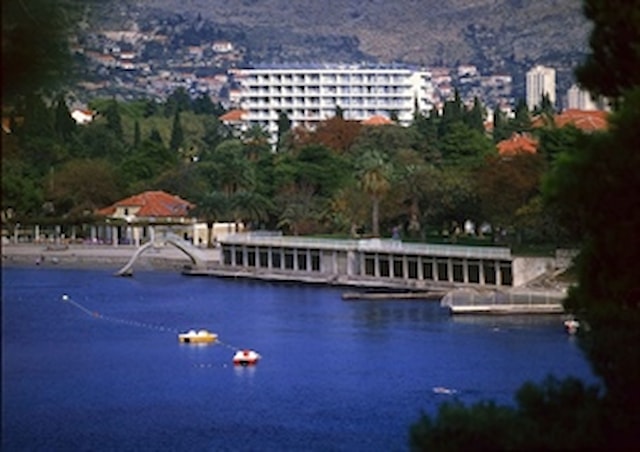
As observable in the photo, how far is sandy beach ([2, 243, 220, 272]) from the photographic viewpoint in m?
41.8

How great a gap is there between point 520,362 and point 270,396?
3940 millimetres

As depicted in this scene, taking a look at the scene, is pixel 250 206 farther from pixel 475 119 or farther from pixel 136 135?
pixel 136 135

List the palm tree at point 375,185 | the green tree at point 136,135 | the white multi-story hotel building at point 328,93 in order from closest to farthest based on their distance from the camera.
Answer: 1. the palm tree at point 375,185
2. the green tree at point 136,135
3. the white multi-story hotel building at point 328,93

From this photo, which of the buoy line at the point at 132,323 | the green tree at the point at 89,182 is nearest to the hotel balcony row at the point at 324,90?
the green tree at the point at 89,182

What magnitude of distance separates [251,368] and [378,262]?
1416cm

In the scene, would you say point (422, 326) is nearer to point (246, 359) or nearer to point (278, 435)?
point (246, 359)

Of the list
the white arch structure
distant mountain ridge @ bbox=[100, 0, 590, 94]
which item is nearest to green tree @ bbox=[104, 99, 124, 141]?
the white arch structure

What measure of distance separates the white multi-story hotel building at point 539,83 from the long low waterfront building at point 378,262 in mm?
71329

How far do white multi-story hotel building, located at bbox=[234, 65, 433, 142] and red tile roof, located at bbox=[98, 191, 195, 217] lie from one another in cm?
3235

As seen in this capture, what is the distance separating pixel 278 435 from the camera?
18500 mm

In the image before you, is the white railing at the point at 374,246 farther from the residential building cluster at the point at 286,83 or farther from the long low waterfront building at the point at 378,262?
the residential building cluster at the point at 286,83

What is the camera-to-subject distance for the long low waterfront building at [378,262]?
3503 cm

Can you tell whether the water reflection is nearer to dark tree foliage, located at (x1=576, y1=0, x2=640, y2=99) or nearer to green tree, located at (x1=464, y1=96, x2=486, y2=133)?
green tree, located at (x1=464, y1=96, x2=486, y2=133)

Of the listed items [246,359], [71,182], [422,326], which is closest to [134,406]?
[246,359]
